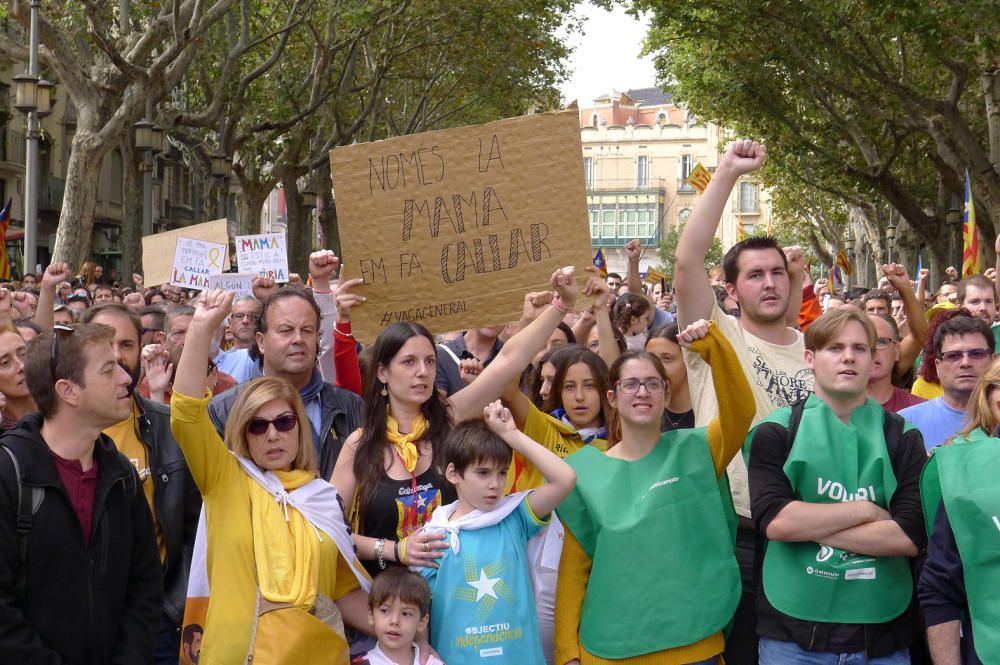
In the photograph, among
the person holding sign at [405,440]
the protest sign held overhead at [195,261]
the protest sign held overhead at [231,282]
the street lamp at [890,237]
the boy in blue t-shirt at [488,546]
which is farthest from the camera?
the street lamp at [890,237]

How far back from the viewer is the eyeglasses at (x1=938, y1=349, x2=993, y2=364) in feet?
17.3

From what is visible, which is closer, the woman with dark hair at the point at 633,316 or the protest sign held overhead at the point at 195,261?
the woman with dark hair at the point at 633,316

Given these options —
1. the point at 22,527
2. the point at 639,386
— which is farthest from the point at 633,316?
the point at 22,527

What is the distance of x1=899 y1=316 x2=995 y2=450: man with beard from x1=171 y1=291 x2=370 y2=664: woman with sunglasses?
2476mm

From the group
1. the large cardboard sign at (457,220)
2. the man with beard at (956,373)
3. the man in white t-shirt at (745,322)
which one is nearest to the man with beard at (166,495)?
the large cardboard sign at (457,220)

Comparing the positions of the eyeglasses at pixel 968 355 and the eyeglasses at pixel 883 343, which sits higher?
the eyeglasses at pixel 883 343

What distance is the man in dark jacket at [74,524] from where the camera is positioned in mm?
3830

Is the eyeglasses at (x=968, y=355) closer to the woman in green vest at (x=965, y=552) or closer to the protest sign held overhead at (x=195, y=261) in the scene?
the woman in green vest at (x=965, y=552)

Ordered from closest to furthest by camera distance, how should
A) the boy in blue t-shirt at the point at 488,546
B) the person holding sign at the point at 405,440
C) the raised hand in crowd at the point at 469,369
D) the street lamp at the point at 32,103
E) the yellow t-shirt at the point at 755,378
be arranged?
the boy in blue t-shirt at the point at 488,546 < the person holding sign at the point at 405,440 < the yellow t-shirt at the point at 755,378 < the raised hand in crowd at the point at 469,369 < the street lamp at the point at 32,103

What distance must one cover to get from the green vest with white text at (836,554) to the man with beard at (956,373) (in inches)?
43.0

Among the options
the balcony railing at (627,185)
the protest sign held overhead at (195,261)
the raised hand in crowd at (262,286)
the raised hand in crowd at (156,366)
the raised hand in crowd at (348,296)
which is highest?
the balcony railing at (627,185)

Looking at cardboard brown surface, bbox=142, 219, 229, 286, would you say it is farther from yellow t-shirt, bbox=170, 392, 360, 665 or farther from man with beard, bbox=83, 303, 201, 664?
yellow t-shirt, bbox=170, 392, 360, 665

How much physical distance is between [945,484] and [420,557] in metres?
1.72

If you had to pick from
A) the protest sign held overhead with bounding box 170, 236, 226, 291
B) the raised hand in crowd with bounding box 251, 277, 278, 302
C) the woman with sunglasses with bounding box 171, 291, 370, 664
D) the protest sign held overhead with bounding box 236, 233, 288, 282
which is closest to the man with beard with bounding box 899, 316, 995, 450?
the woman with sunglasses with bounding box 171, 291, 370, 664
